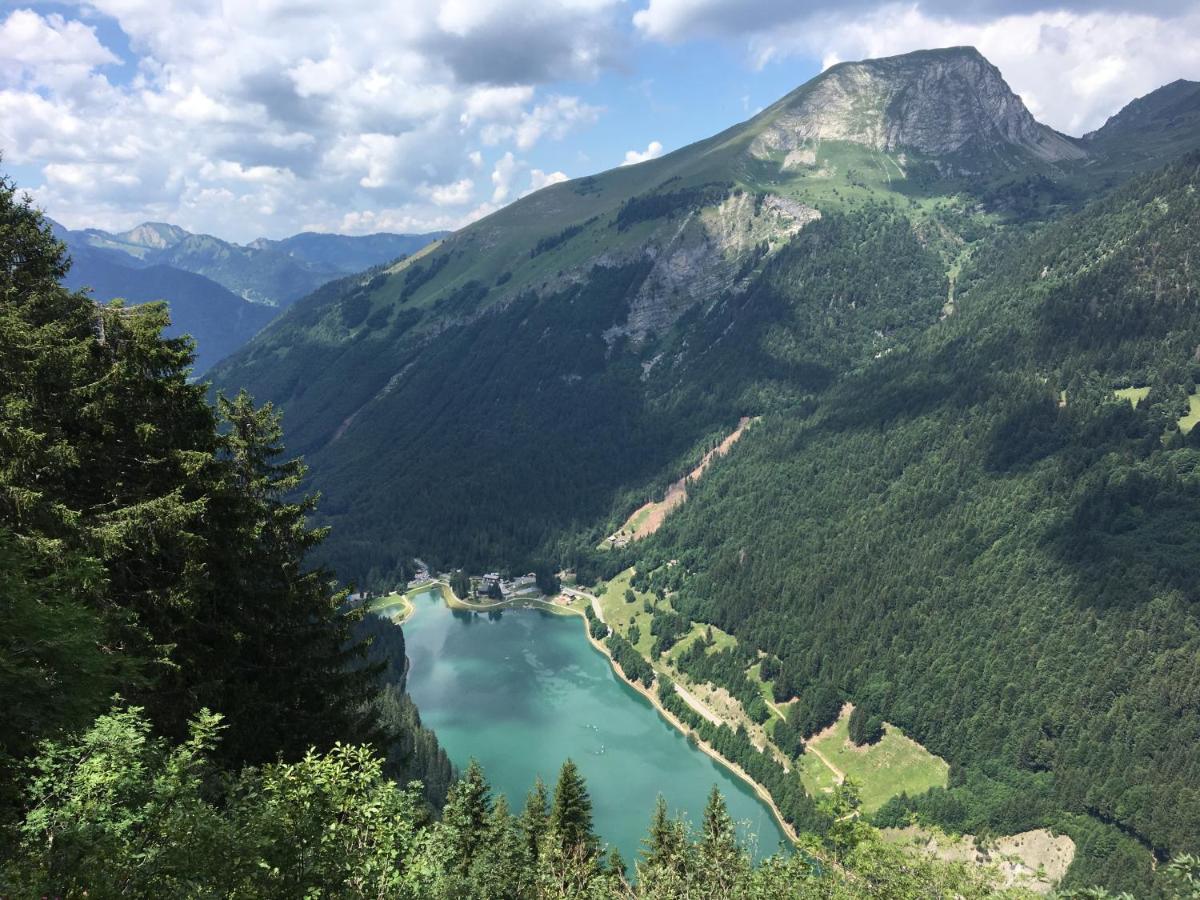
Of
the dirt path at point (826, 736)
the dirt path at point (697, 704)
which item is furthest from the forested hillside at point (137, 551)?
→ the dirt path at point (697, 704)

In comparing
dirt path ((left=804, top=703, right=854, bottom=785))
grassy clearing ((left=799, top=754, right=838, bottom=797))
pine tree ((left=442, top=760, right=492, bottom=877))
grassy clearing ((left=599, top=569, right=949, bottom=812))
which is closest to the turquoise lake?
grassy clearing ((left=799, top=754, right=838, bottom=797))

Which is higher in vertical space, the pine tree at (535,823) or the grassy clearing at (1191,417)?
the grassy clearing at (1191,417)

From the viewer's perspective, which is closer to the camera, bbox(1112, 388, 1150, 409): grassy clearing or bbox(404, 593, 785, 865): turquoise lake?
bbox(404, 593, 785, 865): turquoise lake

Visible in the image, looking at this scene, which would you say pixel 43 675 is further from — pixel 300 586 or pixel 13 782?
pixel 300 586

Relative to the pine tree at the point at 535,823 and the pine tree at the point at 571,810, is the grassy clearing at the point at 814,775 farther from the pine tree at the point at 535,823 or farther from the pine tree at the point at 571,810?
the pine tree at the point at 535,823

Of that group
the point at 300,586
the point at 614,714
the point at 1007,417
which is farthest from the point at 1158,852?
the point at 300,586

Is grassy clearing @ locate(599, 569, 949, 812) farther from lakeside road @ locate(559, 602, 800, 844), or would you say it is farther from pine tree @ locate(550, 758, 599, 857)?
pine tree @ locate(550, 758, 599, 857)
